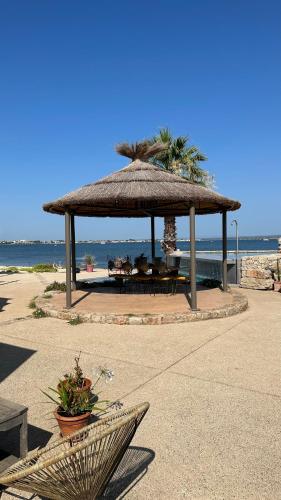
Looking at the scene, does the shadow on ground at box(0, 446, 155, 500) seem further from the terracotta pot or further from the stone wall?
the stone wall

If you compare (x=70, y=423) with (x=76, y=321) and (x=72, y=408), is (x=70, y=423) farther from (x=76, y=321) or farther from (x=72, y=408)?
(x=76, y=321)

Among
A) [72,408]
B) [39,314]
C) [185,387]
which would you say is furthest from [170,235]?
[72,408]

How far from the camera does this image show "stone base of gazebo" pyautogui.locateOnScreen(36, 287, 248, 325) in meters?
9.30

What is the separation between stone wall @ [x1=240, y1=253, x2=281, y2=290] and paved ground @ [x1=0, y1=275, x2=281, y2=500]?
198 inches

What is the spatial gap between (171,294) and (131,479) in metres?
9.14

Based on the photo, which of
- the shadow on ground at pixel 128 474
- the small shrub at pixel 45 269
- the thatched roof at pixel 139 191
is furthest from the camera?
the small shrub at pixel 45 269

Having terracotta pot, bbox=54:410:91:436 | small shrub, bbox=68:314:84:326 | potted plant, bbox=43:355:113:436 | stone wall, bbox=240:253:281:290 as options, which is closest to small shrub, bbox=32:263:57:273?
stone wall, bbox=240:253:281:290

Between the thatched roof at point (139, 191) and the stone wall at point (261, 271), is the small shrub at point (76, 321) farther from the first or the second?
the stone wall at point (261, 271)

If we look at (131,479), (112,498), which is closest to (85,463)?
(112,498)

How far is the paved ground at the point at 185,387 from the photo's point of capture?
339cm

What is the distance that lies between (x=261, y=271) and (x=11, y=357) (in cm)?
1114

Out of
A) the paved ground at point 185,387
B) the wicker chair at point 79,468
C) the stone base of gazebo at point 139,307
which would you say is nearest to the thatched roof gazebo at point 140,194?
the stone base of gazebo at point 139,307

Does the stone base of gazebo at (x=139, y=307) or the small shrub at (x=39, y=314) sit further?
the small shrub at (x=39, y=314)

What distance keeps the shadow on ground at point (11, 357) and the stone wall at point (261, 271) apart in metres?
10.7
